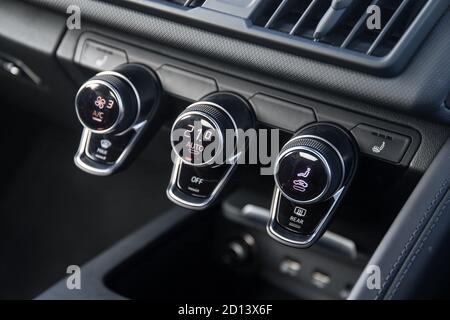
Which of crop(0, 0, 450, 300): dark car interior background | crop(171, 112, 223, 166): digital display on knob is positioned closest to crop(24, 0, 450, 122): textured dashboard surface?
crop(0, 0, 450, 300): dark car interior background

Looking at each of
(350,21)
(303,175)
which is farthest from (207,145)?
(350,21)

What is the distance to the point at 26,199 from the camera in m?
1.99

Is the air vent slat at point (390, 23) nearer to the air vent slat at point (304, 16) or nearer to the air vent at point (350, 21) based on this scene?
the air vent at point (350, 21)

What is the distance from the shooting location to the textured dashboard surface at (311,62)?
975mm

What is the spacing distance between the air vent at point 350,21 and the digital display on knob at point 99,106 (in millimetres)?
276

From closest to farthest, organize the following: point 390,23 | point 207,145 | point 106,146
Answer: point 390,23
point 207,145
point 106,146

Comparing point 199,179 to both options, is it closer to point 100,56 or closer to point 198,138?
point 198,138

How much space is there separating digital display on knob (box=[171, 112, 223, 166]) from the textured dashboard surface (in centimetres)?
12

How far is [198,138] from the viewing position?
110 cm

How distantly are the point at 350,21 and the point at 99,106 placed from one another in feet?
1.43

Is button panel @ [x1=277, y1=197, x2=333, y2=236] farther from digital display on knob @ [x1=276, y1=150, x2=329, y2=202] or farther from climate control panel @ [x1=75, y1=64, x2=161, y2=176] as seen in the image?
climate control panel @ [x1=75, y1=64, x2=161, y2=176]

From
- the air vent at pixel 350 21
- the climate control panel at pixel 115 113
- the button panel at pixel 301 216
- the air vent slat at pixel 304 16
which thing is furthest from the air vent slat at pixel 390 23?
the climate control panel at pixel 115 113
